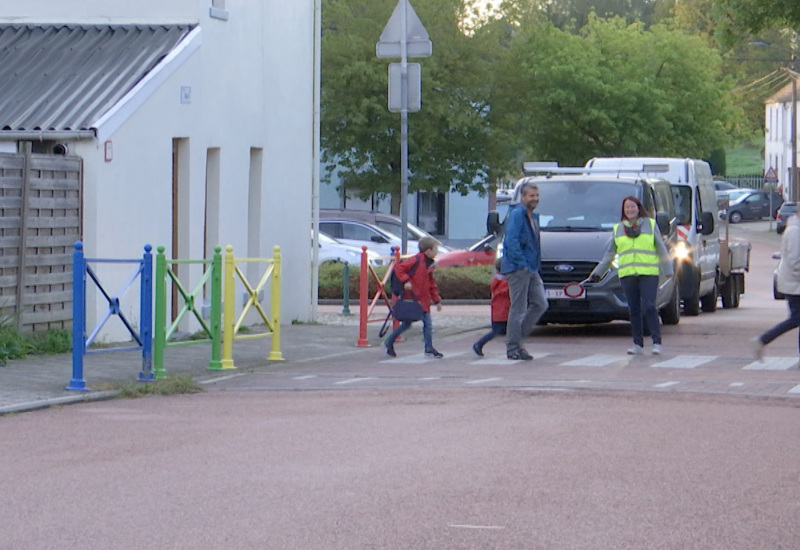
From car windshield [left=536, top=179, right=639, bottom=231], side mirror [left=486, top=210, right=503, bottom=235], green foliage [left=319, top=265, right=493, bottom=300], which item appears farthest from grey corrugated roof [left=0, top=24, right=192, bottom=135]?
green foliage [left=319, top=265, right=493, bottom=300]

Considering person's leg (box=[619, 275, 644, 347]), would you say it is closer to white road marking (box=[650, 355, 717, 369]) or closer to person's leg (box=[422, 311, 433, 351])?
white road marking (box=[650, 355, 717, 369])

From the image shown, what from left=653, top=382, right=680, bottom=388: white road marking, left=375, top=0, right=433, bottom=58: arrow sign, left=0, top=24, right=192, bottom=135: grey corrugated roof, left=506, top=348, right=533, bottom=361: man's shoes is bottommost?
left=653, top=382, right=680, bottom=388: white road marking

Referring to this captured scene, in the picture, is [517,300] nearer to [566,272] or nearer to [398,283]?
[398,283]

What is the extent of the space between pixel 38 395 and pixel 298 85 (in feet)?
32.2

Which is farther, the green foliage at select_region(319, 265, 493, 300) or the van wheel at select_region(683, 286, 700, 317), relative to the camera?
the green foliage at select_region(319, 265, 493, 300)

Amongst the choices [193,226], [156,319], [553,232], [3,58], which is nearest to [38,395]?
[156,319]

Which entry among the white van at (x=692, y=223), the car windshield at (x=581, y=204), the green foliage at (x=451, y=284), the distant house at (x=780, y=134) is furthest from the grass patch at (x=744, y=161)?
the car windshield at (x=581, y=204)

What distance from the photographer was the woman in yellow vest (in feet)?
51.2

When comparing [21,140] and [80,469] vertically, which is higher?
[21,140]

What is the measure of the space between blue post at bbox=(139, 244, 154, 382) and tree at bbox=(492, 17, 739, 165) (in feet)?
106

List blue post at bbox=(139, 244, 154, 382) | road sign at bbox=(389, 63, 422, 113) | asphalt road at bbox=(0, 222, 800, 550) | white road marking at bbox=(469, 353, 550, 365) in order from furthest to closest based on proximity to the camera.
A: road sign at bbox=(389, 63, 422, 113) → white road marking at bbox=(469, 353, 550, 365) → blue post at bbox=(139, 244, 154, 382) → asphalt road at bbox=(0, 222, 800, 550)

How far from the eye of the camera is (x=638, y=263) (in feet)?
51.2

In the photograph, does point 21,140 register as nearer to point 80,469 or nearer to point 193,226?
point 193,226

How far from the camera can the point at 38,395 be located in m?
11.4
